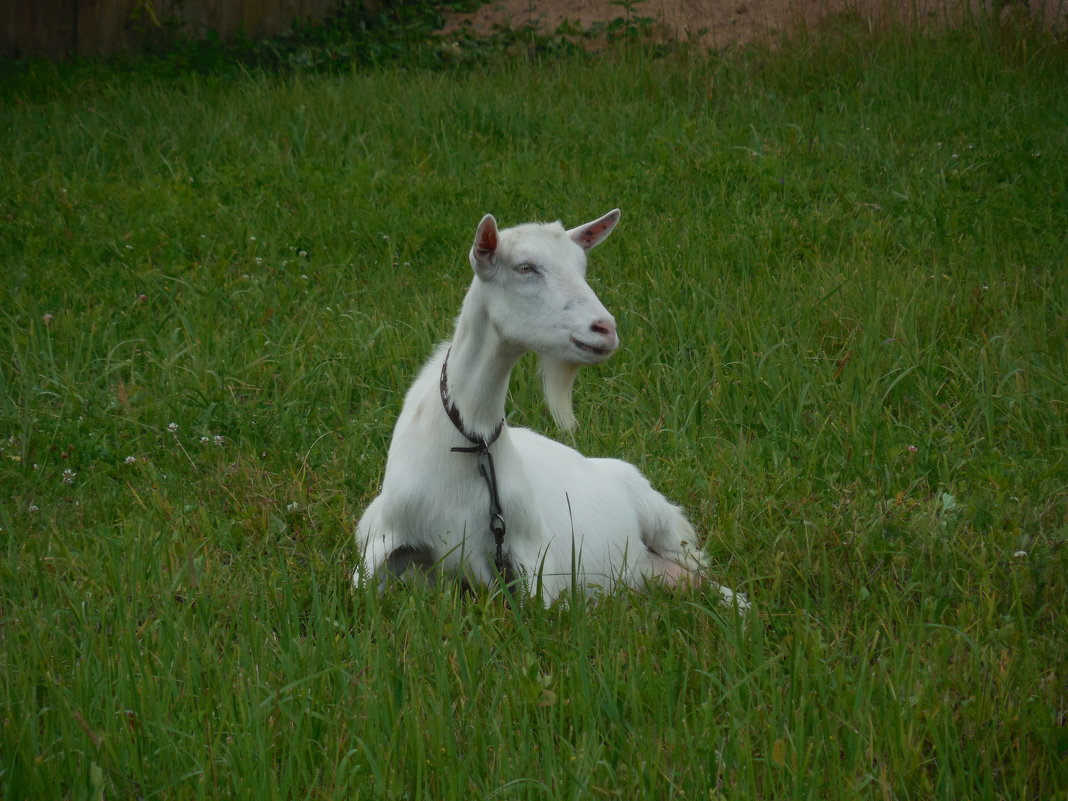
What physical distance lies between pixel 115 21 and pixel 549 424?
6594 mm

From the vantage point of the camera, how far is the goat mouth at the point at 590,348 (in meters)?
A: 3.16

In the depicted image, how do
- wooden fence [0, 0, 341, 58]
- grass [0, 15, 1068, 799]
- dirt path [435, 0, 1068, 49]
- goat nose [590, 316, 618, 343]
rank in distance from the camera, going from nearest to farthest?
grass [0, 15, 1068, 799], goat nose [590, 316, 618, 343], dirt path [435, 0, 1068, 49], wooden fence [0, 0, 341, 58]

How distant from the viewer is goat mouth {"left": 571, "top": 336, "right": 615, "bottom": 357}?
3.16 meters

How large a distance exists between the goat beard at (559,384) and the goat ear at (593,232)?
0.43 m

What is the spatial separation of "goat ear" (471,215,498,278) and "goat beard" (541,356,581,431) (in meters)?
0.32

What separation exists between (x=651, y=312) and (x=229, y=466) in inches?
83.5

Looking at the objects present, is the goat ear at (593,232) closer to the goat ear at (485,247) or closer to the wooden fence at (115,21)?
the goat ear at (485,247)

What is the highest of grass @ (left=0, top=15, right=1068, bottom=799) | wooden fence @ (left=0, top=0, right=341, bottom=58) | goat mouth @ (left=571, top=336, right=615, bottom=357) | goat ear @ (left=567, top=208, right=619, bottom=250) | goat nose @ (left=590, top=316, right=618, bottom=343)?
wooden fence @ (left=0, top=0, right=341, bottom=58)

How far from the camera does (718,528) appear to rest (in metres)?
3.82

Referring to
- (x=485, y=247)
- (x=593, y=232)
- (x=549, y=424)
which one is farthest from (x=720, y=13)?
(x=485, y=247)

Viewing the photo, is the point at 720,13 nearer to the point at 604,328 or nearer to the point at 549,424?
the point at 549,424

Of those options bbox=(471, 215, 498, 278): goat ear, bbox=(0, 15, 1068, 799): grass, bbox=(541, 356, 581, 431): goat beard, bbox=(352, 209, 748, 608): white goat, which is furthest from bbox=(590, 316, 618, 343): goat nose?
bbox=(0, 15, 1068, 799): grass

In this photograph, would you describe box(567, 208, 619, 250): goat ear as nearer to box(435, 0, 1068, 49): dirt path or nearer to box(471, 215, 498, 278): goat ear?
box(471, 215, 498, 278): goat ear

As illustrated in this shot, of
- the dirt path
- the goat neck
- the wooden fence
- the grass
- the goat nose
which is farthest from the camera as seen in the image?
the wooden fence
